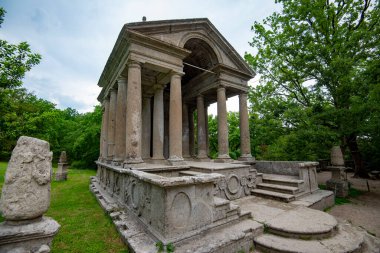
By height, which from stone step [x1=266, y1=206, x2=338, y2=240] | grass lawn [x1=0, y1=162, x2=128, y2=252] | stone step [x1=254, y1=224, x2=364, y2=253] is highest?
stone step [x1=266, y1=206, x2=338, y2=240]

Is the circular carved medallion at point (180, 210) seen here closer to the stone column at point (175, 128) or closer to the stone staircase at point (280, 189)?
the stone column at point (175, 128)

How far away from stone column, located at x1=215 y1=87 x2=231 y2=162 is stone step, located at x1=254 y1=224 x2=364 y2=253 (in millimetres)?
5644

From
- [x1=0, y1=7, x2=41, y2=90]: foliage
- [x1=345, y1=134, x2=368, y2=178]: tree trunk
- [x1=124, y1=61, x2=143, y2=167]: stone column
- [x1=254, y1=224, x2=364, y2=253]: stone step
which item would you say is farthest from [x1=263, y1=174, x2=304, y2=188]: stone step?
[x1=0, y1=7, x2=41, y2=90]: foliage

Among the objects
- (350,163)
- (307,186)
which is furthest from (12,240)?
(350,163)

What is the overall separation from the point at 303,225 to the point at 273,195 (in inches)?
97.8

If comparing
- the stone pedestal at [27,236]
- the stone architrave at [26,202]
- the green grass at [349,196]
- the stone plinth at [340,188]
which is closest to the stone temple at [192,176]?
the green grass at [349,196]

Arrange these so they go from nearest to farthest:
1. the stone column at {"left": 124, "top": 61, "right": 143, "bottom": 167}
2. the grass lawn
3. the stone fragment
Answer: the stone fragment → the grass lawn → the stone column at {"left": 124, "top": 61, "right": 143, "bottom": 167}

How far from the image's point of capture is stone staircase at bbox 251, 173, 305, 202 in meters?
6.71

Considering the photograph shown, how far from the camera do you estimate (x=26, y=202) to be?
256 centimetres

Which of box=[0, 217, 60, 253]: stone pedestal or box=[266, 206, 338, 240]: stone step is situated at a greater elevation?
box=[0, 217, 60, 253]: stone pedestal

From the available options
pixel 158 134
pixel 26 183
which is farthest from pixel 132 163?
pixel 26 183

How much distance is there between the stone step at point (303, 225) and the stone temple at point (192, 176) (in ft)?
0.07

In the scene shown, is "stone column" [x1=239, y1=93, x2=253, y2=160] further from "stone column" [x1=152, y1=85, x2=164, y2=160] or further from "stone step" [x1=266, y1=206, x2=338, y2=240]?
"stone step" [x1=266, y1=206, x2=338, y2=240]

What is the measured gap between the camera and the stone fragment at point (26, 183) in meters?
2.52
